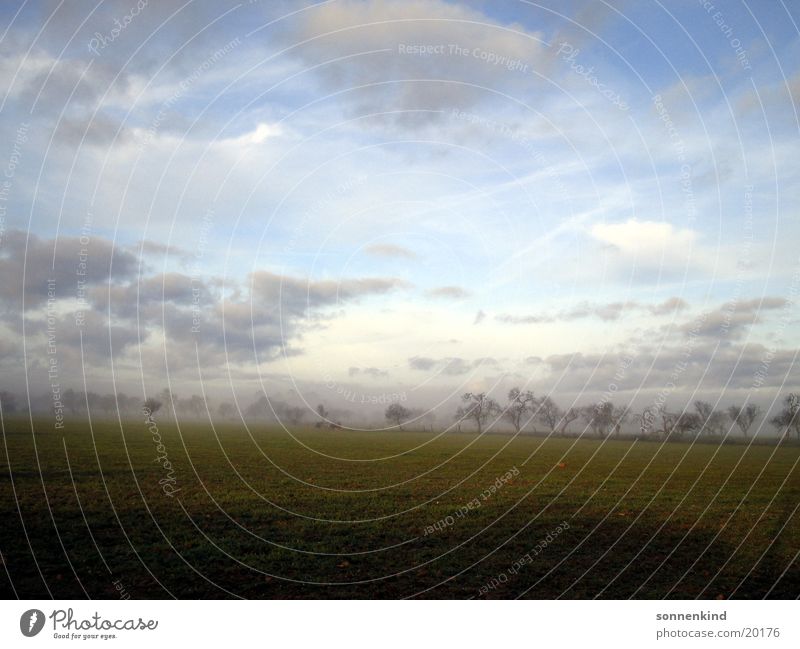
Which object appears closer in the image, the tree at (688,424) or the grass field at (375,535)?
the grass field at (375,535)

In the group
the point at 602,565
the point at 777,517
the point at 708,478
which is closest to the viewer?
the point at 602,565

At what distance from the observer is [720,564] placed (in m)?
16.7

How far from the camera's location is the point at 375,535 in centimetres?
1841

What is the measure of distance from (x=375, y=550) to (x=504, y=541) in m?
4.11

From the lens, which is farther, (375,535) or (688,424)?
(688,424)

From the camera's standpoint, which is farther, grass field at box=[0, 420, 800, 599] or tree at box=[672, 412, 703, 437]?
tree at box=[672, 412, 703, 437]

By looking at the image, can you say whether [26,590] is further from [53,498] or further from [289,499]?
[289,499]

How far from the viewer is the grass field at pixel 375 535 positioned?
14461mm

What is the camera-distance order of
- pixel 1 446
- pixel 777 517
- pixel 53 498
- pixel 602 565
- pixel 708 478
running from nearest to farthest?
pixel 602 565 → pixel 53 498 → pixel 777 517 → pixel 708 478 → pixel 1 446

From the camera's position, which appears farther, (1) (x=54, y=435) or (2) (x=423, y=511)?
(1) (x=54, y=435)

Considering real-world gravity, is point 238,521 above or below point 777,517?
above

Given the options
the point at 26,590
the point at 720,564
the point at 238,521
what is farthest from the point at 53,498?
the point at 720,564

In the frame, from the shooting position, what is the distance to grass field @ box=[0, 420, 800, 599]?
47.4ft

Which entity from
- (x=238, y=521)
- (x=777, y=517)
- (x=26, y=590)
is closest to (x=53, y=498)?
(x=238, y=521)
